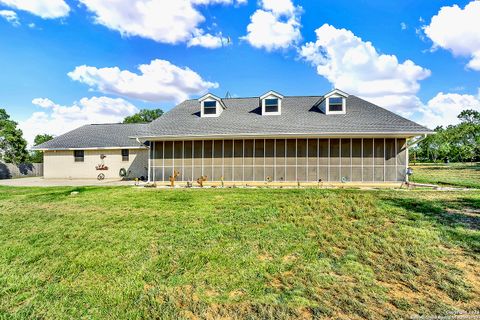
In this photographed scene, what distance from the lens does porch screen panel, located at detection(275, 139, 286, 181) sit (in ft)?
44.4

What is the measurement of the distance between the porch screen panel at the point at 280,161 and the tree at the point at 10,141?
28517 millimetres

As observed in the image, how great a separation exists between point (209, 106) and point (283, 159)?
21.3ft

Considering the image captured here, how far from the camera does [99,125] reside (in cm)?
2322

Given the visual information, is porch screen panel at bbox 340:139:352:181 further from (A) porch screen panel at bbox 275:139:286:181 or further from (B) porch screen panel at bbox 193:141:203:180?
(B) porch screen panel at bbox 193:141:203:180

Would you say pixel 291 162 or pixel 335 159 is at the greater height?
pixel 335 159

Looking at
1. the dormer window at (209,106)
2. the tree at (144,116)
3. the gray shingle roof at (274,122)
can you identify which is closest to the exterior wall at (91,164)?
the gray shingle roof at (274,122)

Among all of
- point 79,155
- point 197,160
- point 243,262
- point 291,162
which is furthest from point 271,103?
→ point 79,155

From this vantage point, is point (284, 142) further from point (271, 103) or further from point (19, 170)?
point (19, 170)

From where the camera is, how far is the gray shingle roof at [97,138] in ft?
62.4

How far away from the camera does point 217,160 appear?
1401 centimetres

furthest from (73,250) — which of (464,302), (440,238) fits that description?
(440,238)

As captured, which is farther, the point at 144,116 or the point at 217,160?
the point at 144,116

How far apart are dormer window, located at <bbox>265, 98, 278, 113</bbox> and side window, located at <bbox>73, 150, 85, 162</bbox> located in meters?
15.5

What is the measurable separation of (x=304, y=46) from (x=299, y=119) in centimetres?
643
